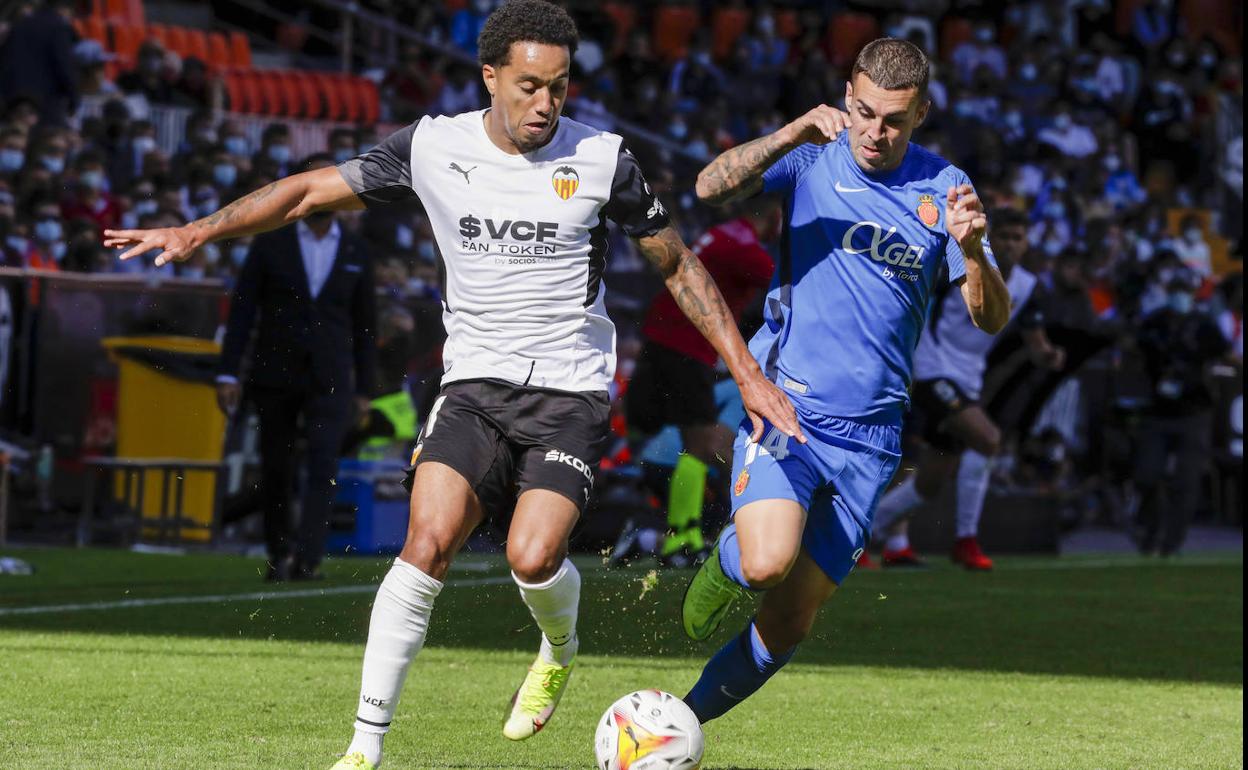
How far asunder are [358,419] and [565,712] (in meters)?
5.66

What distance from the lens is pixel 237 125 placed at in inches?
697

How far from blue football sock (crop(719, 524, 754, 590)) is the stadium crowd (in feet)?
21.4

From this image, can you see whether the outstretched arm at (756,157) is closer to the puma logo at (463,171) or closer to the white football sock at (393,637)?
the puma logo at (463,171)

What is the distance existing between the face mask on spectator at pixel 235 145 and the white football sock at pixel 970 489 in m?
7.39

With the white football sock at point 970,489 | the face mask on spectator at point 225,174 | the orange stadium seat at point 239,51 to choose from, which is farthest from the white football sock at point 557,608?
the orange stadium seat at point 239,51

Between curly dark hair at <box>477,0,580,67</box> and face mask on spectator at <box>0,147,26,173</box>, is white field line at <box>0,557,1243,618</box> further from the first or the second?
face mask on spectator at <box>0,147,26,173</box>

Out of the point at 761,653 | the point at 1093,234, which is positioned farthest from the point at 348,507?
the point at 1093,234

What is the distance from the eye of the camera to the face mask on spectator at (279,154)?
17250mm

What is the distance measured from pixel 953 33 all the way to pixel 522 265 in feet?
84.5

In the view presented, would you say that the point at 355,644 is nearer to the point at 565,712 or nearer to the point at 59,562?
the point at 565,712

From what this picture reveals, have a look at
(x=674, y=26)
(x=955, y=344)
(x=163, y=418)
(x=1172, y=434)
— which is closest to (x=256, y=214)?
(x=955, y=344)

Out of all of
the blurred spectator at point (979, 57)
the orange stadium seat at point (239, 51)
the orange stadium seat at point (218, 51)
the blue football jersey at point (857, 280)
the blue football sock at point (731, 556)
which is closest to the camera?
the blue football sock at point (731, 556)

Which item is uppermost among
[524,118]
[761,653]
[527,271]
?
[524,118]

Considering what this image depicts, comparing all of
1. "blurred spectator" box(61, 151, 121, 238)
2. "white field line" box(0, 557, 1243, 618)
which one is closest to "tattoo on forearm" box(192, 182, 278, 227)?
"white field line" box(0, 557, 1243, 618)
